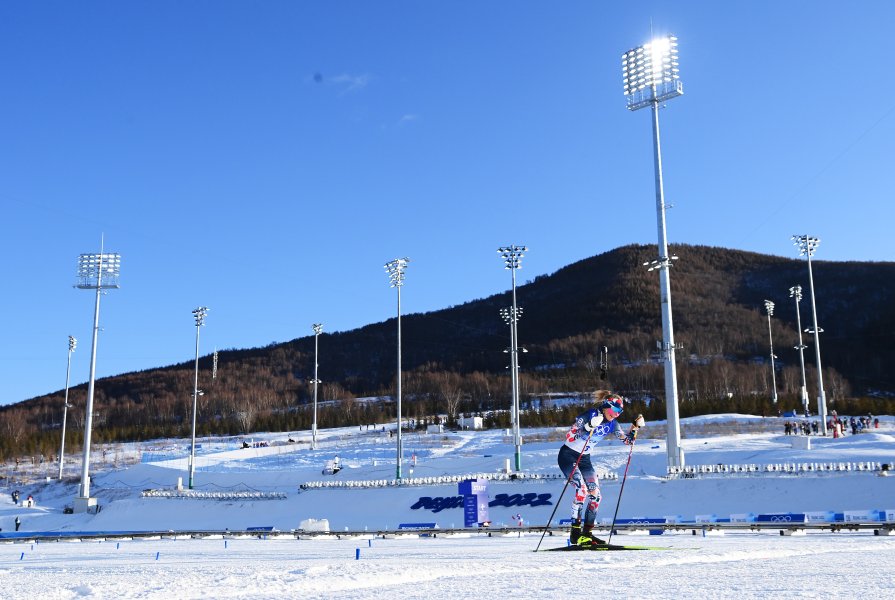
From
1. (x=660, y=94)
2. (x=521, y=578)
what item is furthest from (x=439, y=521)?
(x=521, y=578)

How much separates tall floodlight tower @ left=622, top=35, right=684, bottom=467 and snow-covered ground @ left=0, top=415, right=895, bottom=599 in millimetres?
5084

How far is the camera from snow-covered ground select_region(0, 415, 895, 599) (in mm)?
7895

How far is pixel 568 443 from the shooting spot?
12.9m

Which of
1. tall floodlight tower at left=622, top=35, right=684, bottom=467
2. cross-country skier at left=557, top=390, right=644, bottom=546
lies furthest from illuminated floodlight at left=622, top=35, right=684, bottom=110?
cross-country skier at left=557, top=390, right=644, bottom=546

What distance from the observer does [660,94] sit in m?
40.6

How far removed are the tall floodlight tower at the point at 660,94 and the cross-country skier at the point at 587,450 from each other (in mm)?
24973

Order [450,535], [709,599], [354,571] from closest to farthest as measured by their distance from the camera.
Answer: [709,599] < [354,571] < [450,535]

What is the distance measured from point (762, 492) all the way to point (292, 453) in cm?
5272

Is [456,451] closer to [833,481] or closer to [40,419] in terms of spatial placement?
[833,481]

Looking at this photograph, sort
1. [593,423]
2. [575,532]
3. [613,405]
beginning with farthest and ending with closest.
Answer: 1. [575,532]
2. [593,423]
3. [613,405]

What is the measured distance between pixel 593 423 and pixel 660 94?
3158cm

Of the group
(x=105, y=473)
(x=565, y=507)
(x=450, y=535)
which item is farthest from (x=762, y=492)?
(x=105, y=473)

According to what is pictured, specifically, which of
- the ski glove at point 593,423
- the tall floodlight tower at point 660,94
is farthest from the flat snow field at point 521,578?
the tall floodlight tower at point 660,94

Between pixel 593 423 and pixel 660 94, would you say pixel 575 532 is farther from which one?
pixel 660 94
